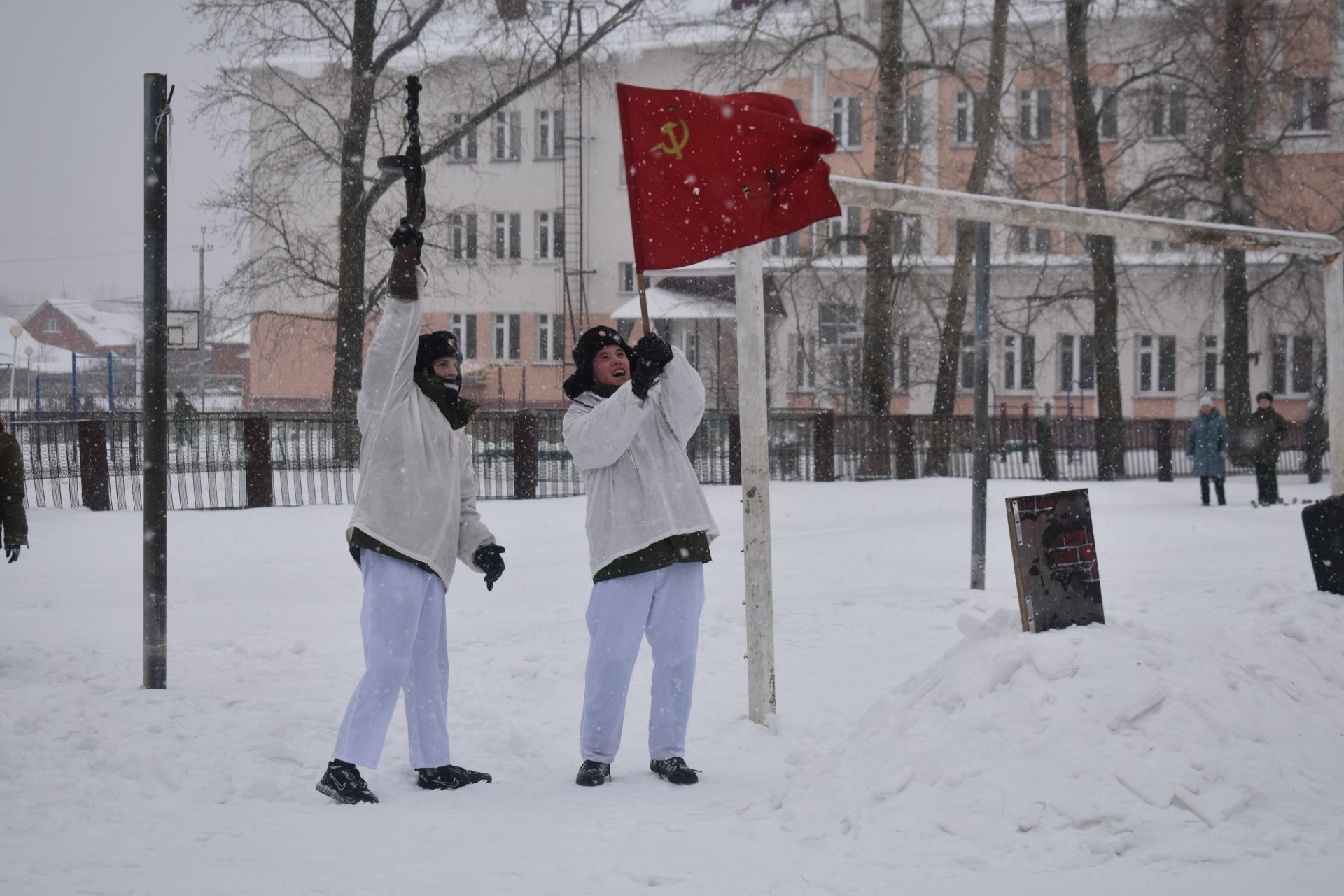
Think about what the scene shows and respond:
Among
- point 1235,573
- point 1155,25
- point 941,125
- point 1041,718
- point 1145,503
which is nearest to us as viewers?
point 1041,718

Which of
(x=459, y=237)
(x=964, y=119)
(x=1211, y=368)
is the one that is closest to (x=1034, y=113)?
(x=964, y=119)

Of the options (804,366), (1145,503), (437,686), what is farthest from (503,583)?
(804,366)

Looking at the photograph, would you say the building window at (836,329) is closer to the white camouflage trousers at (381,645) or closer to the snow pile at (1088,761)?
the snow pile at (1088,761)

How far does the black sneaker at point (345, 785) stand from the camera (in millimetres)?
4234

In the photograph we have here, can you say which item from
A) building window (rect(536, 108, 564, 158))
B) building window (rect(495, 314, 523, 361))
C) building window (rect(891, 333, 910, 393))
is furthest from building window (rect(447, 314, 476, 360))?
building window (rect(891, 333, 910, 393))

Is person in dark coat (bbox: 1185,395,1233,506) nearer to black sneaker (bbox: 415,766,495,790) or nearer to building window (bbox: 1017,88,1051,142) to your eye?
building window (bbox: 1017,88,1051,142)

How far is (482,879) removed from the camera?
11.3ft

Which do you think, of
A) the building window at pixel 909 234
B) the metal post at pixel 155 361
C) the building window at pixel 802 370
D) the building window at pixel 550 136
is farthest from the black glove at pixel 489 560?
the building window at pixel 550 136

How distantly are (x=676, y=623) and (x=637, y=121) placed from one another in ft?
6.96

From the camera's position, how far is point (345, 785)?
424 cm

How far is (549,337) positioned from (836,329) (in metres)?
8.13

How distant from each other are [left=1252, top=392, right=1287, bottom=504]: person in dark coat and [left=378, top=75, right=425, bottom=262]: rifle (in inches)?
565

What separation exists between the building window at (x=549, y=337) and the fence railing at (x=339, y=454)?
15501 mm

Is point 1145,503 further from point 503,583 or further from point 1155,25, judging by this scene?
point 503,583
